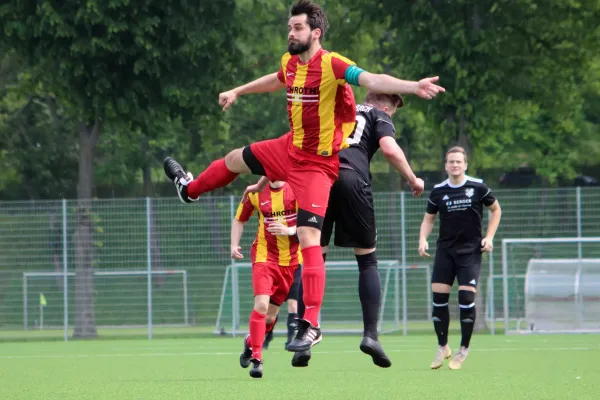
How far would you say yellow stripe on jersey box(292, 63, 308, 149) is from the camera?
8.59 m

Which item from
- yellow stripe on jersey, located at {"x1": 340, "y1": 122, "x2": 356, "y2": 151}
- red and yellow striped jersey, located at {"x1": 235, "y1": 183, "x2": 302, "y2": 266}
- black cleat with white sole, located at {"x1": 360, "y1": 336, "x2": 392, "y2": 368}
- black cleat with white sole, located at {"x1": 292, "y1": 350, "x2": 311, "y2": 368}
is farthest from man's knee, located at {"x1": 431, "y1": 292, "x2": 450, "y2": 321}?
yellow stripe on jersey, located at {"x1": 340, "y1": 122, "x2": 356, "y2": 151}

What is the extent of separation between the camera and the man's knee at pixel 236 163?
9008 mm

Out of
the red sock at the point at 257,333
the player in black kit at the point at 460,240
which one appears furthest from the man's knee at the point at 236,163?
the player in black kit at the point at 460,240

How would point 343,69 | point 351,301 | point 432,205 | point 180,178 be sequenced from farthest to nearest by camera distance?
1. point 351,301
2. point 432,205
3. point 180,178
4. point 343,69

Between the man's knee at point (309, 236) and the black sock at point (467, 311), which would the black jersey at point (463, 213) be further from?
the man's knee at point (309, 236)

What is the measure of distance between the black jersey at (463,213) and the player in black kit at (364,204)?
3.72 meters

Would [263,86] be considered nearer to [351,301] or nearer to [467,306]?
[467,306]

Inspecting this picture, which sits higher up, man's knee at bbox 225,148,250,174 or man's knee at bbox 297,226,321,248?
man's knee at bbox 225,148,250,174

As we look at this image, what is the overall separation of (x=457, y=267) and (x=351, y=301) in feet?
36.4

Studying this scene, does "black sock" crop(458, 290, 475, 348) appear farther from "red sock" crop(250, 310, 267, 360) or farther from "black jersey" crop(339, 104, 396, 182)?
"black jersey" crop(339, 104, 396, 182)

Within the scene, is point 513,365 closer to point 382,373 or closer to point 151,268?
point 382,373

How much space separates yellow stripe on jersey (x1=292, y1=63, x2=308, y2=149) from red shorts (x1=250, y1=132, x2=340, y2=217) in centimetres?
8

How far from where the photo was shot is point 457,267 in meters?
Answer: 13.5

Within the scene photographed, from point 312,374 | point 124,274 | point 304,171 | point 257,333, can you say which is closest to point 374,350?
point 304,171
